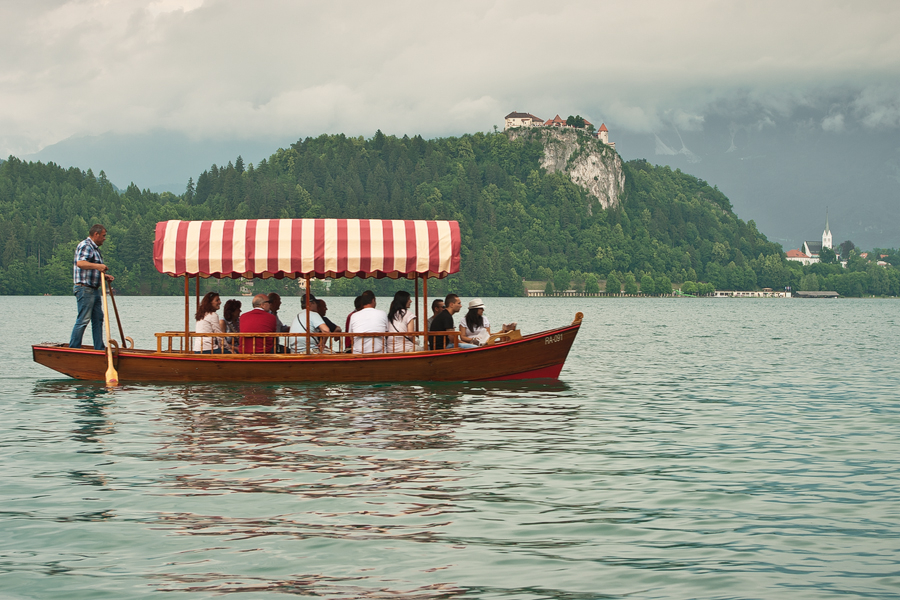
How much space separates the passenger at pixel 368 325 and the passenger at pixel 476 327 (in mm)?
1674

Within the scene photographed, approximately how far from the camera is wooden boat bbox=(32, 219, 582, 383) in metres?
18.9

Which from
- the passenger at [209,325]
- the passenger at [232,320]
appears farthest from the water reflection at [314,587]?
the passenger at [232,320]

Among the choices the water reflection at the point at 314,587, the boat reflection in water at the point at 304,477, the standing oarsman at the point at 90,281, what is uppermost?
the standing oarsman at the point at 90,281

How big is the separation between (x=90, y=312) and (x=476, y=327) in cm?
775

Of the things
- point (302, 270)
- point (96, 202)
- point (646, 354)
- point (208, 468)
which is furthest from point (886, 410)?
point (96, 202)

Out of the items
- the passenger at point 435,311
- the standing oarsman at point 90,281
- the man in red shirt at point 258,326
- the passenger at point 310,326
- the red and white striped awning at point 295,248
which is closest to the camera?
the red and white striped awning at point 295,248

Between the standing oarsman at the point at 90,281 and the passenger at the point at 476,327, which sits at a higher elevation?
the standing oarsman at the point at 90,281

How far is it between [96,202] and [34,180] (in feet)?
69.0

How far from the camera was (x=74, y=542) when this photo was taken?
27.3ft

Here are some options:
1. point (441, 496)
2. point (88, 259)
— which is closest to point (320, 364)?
point (88, 259)

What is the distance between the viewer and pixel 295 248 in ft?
61.9

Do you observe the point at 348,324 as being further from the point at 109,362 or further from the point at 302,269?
the point at 109,362

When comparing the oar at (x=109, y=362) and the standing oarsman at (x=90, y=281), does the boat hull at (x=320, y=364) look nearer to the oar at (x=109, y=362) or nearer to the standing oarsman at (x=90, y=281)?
the oar at (x=109, y=362)

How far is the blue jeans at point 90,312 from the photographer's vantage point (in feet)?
Answer: 63.3
